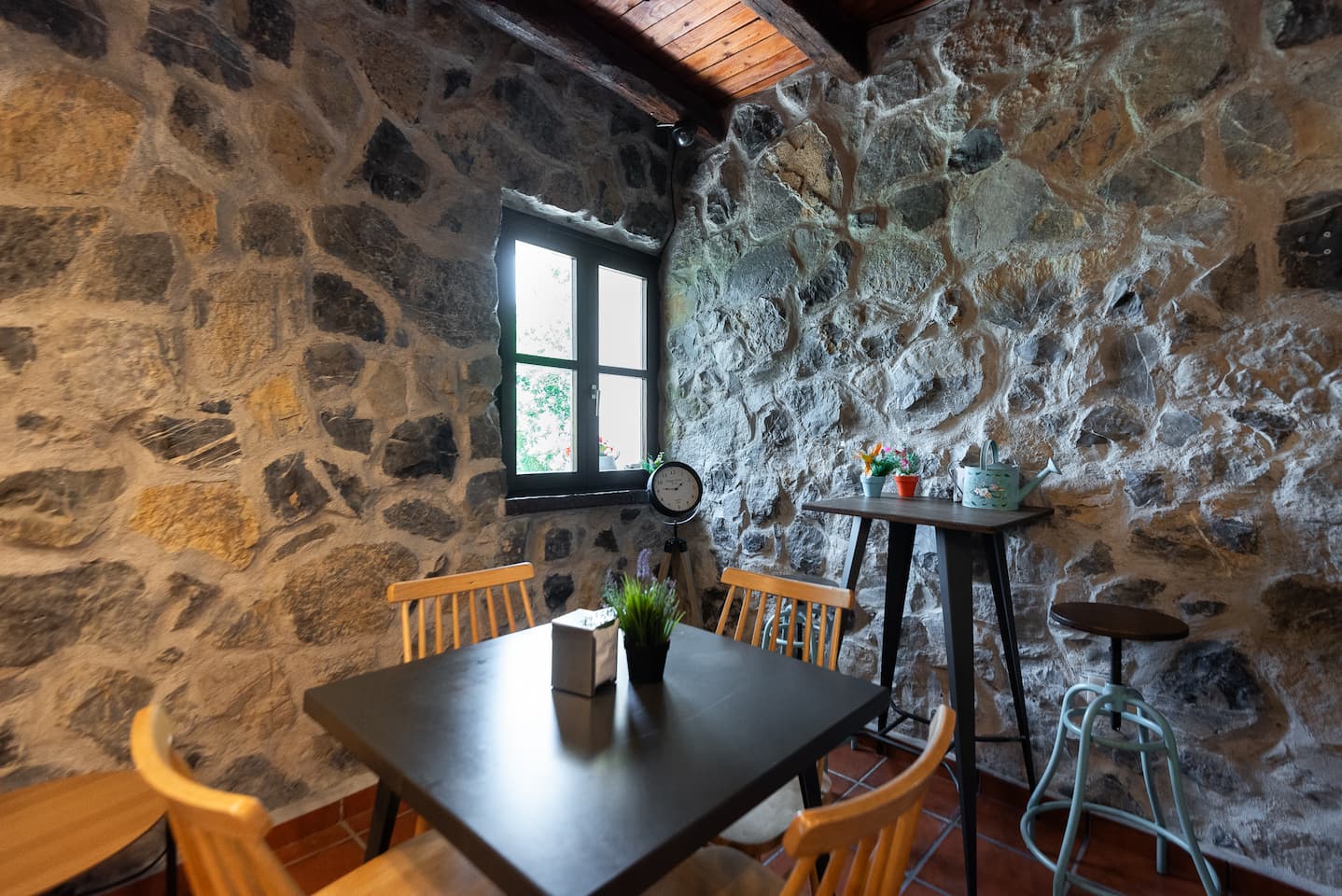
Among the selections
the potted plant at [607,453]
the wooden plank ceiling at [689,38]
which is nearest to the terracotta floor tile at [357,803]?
the potted plant at [607,453]

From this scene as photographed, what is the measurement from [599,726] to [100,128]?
1824mm

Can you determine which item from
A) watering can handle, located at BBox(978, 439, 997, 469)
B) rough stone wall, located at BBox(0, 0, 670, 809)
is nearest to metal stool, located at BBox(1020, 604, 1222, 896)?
watering can handle, located at BBox(978, 439, 997, 469)

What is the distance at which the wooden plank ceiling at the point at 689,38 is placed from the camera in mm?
2047

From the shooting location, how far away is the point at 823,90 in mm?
2420

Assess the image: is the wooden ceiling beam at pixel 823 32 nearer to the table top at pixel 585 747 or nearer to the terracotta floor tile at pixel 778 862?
the table top at pixel 585 747

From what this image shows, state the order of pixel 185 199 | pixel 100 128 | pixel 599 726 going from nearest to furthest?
pixel 599 726 < pixel 100 128 < pixel 185 199

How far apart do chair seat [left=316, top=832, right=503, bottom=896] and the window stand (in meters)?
1.47

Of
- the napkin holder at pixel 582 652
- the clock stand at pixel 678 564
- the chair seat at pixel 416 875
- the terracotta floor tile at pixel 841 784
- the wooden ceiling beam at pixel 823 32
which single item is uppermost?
the wooden ceiling beam at pixel 823 32

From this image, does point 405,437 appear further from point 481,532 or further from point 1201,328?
point 1201,328

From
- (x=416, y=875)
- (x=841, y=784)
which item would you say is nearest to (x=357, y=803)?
(x=416, y=875)

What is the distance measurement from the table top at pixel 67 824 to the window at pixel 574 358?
1371 mm

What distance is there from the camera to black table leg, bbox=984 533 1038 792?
1.85m

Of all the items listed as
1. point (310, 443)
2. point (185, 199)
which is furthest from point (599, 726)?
point (185, 199)

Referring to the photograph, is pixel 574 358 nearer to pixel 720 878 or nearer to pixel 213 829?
pixel 720 878
